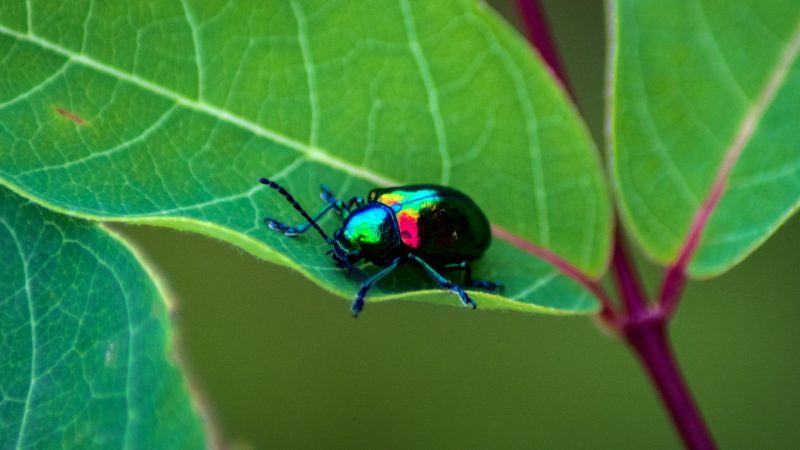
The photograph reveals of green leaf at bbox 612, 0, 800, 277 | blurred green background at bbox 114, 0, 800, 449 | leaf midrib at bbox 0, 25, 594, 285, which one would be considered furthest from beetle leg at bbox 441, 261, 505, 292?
blurred green background at bbox 114, 0, 800, 449

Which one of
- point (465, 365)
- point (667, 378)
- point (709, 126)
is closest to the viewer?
point (667, 378)

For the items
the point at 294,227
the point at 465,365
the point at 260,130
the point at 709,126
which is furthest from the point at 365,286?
the point at 465,365

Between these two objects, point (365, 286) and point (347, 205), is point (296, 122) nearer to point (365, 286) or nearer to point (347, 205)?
point (347, 205)

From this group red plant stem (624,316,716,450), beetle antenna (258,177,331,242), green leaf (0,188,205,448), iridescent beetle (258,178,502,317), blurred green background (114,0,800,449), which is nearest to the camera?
green leaf (0,188,205,448)

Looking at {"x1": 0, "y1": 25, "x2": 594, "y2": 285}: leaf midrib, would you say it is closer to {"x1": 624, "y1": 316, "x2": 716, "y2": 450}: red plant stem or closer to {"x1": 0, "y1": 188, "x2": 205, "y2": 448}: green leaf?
{"x1": 624, "y1": 316, "x2": 716, "y2": 450}: red plant stem

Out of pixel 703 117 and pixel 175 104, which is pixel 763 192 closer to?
pixel 703 117

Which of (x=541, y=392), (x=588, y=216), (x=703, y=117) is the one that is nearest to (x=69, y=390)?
(x=588, y=216)

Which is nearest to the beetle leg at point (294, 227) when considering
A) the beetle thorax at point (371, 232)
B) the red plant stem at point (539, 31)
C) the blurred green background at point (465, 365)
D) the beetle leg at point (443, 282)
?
the beetle thorax at point (371, 232)
